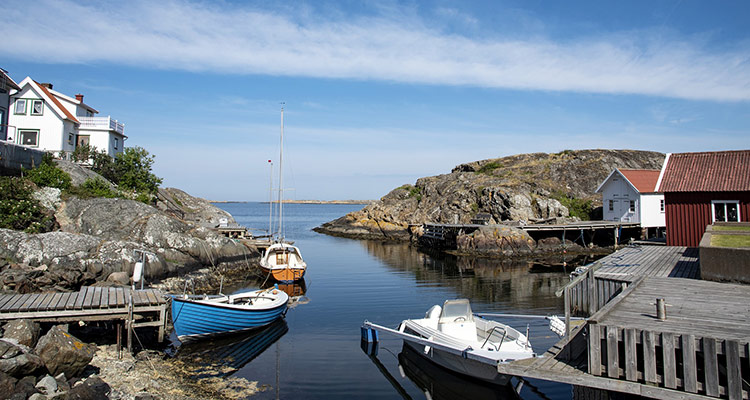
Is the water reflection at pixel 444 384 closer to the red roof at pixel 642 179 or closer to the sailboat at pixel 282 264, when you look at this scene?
the sailboat at pixel 282 264

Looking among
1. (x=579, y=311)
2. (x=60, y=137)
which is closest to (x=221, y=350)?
(x=579, y=311)

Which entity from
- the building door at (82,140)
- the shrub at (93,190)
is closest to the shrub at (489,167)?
the building door at (82,140)

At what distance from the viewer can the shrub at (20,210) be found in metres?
23.5

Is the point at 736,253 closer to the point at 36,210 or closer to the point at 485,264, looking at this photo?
the point at 485,264

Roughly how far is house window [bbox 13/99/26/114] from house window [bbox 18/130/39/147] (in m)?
1.60

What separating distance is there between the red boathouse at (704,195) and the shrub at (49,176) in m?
35.0

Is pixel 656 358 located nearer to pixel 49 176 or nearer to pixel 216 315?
pixel 216 315

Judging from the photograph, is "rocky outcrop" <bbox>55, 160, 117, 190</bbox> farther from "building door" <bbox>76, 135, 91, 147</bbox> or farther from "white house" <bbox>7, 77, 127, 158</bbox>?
"building door" <bbox>76, 135, 91, 147</bbox>

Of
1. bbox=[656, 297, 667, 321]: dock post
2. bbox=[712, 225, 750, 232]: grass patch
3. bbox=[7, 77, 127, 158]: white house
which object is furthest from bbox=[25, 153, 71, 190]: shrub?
bbox=[712, 225, 750, 232]: grass patch

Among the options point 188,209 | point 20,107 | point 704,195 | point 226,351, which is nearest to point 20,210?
point 20,107

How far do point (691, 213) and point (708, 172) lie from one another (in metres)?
2.59

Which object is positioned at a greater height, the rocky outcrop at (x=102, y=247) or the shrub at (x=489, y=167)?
the shrub at (x=489, y=167)

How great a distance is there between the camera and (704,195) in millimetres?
22078

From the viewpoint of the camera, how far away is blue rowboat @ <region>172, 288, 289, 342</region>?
15.1 metres
